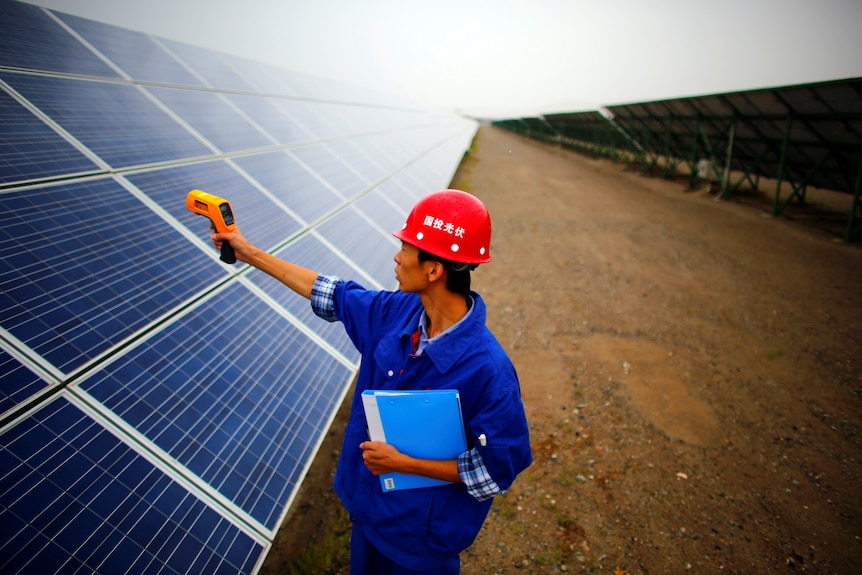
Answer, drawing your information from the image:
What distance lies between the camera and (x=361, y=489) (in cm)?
210

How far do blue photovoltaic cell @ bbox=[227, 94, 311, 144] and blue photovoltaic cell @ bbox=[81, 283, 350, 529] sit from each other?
4224 millimetres

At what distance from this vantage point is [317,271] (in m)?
3.65

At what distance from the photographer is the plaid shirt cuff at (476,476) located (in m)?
1.76

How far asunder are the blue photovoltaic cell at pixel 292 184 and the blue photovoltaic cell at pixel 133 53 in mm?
1890

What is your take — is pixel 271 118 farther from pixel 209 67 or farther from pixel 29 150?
pixel 29 150

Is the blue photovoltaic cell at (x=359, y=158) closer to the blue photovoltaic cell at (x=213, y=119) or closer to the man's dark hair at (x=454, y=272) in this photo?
the blue photovoltaic cell at (x=213, y=119)

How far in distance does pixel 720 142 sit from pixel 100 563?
20.7m

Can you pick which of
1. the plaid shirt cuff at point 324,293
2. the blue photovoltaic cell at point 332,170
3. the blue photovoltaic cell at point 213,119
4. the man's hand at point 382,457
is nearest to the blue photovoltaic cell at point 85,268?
the plaid shirt cuff at point 324,293

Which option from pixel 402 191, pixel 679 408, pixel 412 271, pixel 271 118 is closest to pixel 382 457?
pixel 412 271

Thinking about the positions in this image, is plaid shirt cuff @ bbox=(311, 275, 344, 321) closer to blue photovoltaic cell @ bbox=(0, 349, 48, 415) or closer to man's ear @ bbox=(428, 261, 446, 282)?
man's ear @ bbox=(428, 261, 446, 282)

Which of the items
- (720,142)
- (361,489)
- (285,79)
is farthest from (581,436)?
(720,142)

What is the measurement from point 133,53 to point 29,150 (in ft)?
13.8

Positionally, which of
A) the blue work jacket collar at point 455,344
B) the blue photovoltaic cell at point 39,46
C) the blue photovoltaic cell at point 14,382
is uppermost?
the blue photovoltaic cell at point 39,46

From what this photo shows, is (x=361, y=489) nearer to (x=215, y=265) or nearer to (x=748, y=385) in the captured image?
(x=215, y=265)
